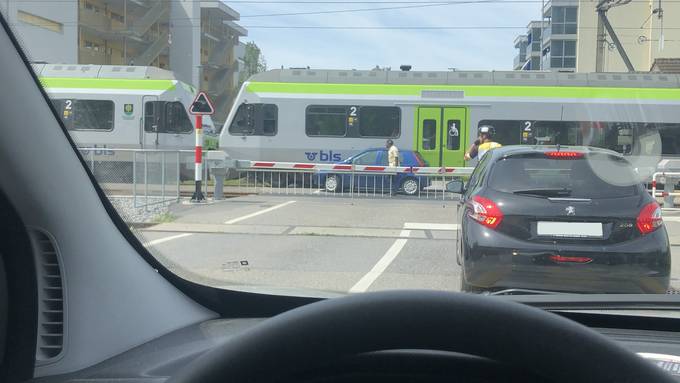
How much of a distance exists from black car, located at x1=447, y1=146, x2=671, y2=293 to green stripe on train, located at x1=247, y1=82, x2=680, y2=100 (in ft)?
43.9

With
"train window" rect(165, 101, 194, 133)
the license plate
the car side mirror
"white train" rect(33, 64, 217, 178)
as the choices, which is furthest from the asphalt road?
"train window" rect(165, 101, 194, 133)

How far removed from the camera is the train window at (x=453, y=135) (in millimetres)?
20469

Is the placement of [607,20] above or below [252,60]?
above

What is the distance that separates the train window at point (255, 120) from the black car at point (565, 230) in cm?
1603

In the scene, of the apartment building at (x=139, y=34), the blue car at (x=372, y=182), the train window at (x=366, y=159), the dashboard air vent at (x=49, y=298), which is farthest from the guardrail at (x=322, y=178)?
the dashboard air vent at (x=49, y=298)

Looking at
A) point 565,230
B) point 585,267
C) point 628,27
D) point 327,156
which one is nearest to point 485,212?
point 565,230

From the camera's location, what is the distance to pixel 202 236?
9164 mm

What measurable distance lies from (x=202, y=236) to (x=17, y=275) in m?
7.06

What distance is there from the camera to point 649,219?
5.21 metres

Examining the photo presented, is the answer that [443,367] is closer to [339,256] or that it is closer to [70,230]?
[70,230]

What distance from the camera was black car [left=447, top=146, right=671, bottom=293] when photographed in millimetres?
5043

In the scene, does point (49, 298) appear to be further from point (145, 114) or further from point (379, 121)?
point (379, 121)

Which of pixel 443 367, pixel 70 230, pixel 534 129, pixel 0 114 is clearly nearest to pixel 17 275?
pixel 70 230

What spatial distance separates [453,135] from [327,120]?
3830mm
